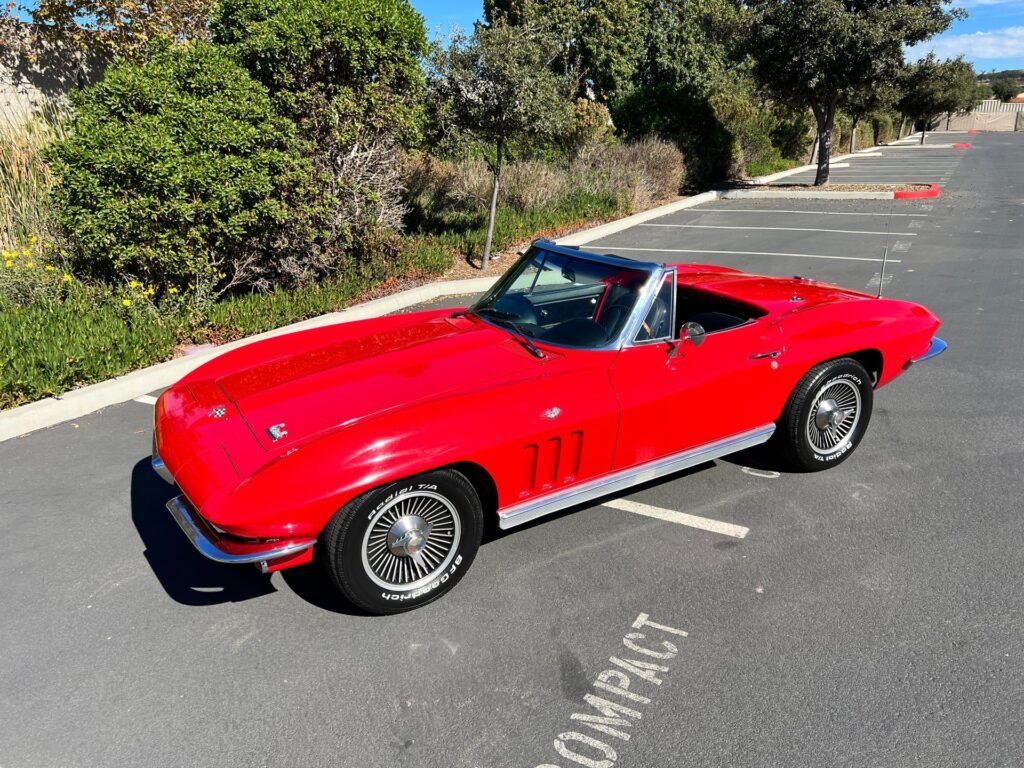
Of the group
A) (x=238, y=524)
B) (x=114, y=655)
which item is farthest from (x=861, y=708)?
(x=114, y=655)

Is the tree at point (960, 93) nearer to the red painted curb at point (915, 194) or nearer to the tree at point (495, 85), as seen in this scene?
the red painted curb at point (915, 194)

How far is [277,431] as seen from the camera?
3.01 m

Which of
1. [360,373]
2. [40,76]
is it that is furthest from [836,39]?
[360,373]

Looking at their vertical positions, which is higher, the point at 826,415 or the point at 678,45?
the point at 678,45

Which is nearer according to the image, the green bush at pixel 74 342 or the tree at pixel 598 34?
the green bush at pixel 74 342

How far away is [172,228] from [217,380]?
4062 mm

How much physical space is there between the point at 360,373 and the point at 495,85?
7209 mm

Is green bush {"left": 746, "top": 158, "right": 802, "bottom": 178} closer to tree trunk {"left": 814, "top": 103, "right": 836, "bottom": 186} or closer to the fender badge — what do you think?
tree trunk {"left": 814, "top": 103, "right": 836, "bottom": 186}

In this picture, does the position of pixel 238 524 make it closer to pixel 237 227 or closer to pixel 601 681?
pixel 601 681

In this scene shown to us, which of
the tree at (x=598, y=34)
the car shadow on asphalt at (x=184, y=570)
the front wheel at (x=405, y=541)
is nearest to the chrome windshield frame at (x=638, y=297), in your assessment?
the front wheel at (x=405, y=541)

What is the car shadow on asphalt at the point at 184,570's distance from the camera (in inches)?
129

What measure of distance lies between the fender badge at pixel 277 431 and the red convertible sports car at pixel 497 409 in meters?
0.01

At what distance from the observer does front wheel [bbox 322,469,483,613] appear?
2.82m

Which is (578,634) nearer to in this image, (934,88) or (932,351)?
(932,351)
